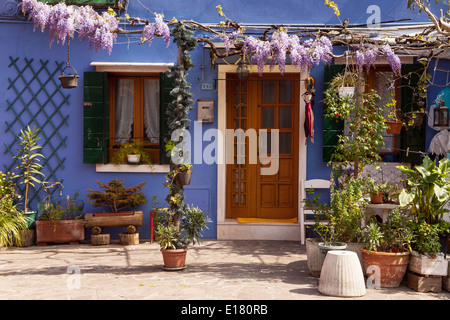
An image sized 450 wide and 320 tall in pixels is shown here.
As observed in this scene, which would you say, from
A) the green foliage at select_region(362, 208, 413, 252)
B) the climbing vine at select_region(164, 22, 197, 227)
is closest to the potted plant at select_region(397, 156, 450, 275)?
the green foliage at select_region(362, 208, 413, 252)

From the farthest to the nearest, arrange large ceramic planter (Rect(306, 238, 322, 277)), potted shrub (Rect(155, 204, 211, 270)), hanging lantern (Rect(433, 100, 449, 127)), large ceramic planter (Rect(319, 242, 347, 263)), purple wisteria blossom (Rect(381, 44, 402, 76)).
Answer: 1. hanging lantern (Rect(433, 100, 449, 127))
2. purple wisteria blossom (Rect(381, 44, 402, 76))
3. potted shrub (Rect(155, 204, 211, 270))
4. large ceramic planter (Rect(306, 238, 322, 277))
5. large ceramic planter (Rect(319, 242, 347, 263))

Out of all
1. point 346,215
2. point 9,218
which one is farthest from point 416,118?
point 9,218

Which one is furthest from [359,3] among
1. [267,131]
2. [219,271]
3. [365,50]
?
[219,271]

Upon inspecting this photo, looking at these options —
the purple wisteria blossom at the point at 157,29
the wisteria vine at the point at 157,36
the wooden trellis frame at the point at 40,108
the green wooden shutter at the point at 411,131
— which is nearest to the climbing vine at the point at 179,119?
the purple wisteria blossom at the point at 157,29

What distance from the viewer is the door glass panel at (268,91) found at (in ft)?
29.6

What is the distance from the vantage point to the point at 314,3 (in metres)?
8.61

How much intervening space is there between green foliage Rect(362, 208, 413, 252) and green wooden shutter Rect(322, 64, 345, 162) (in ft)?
8.22

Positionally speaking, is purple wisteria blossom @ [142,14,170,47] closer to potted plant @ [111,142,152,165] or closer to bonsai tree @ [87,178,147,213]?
potted plant @ [111,142,152,165]

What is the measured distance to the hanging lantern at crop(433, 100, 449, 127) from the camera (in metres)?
7.63

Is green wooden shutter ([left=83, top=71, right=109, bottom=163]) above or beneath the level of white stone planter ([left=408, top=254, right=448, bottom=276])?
above

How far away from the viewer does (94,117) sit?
8.55 meters

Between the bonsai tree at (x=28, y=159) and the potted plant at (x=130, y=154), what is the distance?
1122mm

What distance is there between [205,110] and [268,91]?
1.09m

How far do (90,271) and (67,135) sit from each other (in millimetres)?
2790
